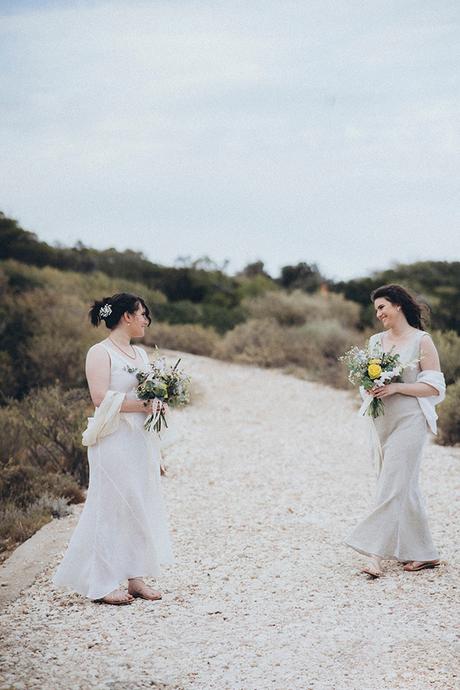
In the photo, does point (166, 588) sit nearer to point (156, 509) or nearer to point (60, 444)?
point (156, 509)

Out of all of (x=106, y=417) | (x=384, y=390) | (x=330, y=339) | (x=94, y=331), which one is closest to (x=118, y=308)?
(x=106, y=417)

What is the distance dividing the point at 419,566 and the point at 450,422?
611 cm

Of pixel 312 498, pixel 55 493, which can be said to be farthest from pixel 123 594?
pixel 312 498

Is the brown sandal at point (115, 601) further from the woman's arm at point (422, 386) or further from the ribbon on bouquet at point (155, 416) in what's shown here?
the woman's arm at point (422, 386)

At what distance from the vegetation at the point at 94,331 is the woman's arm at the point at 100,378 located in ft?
8.29

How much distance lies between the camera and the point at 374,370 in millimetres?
5883

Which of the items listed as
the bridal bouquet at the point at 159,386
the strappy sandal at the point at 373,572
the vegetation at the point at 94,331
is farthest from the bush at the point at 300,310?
the bridal bouquet at the point at 159,386

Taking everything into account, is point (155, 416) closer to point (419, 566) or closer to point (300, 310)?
point (419, 566)

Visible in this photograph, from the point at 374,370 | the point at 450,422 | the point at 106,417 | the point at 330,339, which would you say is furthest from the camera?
the point at 330,339

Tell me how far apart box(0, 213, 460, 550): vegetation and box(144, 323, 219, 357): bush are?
3 cm

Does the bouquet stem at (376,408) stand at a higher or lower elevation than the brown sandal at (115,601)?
higher

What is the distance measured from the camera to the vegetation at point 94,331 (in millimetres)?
9188

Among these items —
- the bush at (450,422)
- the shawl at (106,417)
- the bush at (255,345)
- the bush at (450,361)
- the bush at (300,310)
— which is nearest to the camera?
the shawl at (106,417)

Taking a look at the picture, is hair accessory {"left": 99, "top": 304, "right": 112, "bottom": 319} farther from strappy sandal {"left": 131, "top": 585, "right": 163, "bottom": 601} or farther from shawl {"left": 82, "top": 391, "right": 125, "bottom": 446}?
strappy sandal {"left": 131, "top": 585, "right": 163, "bottom": 601}
